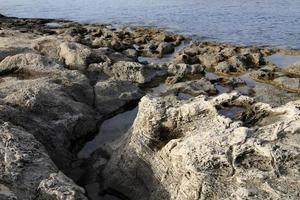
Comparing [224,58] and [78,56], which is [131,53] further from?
[78,56]

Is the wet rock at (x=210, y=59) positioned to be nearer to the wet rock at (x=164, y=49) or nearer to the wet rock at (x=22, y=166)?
the wet rock at (x=164, y=49)

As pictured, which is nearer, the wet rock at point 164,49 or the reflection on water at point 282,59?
the reflection on water at point 282,59

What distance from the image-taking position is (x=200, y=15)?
47.6 metres

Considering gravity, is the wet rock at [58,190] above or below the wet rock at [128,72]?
above

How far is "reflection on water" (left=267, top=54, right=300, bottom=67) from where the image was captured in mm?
25672

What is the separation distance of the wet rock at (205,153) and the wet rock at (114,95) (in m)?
5.27

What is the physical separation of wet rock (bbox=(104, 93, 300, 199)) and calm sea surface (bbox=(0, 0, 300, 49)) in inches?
885

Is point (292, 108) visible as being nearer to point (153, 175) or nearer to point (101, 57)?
point (153, 175)

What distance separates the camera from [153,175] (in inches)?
395

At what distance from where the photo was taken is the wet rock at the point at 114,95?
54.8ft

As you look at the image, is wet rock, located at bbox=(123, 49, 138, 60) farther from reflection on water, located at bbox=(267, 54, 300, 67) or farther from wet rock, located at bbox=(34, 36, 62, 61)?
reflection on water, located at bbox=(267, 54, 300, 67)

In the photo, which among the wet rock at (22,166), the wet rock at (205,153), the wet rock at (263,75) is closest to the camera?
the wet rock at (22,166)

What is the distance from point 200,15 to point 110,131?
35.1m

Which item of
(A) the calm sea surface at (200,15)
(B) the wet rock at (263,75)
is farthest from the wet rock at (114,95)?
(A) the calm sea surface at (200,15)
